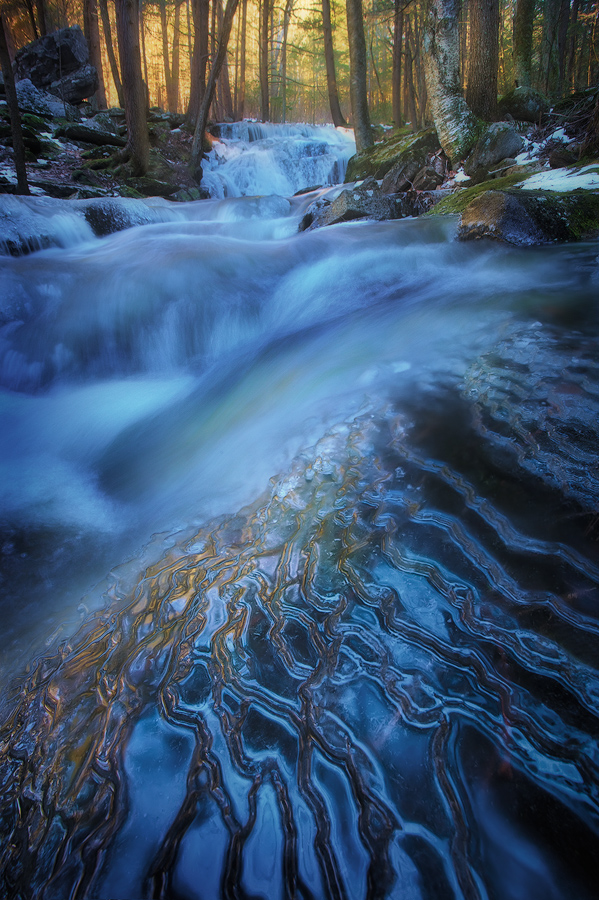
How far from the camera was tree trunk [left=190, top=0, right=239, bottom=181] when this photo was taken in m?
10.7

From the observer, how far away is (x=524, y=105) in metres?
8.08

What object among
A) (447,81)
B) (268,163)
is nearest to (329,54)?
(268,163)

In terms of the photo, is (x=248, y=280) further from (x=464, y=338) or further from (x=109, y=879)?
(x=109, y=879)

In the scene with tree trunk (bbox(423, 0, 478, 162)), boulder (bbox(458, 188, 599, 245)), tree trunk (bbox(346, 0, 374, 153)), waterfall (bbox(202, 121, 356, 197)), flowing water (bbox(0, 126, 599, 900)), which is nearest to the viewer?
flowing water (bbox(0, 126, 599, 900))

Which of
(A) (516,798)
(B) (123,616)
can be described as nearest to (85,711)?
(B) (123,616)

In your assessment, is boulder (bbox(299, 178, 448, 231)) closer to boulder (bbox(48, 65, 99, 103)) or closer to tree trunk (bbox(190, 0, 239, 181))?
tree trunk (bbox(190, 0, 239, 181))

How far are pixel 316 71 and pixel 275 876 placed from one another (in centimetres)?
4967

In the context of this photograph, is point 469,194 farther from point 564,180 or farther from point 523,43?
point 523,43

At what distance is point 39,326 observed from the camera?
4129 millimetres

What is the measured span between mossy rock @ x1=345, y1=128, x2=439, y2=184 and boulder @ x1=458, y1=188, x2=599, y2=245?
15.2 feet

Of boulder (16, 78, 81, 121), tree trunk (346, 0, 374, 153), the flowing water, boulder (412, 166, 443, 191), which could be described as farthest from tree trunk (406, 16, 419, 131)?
the flowing water

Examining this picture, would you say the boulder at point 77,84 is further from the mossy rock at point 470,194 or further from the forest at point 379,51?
the mossy rock at point 470,194

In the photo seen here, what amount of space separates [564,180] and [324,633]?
261 inches

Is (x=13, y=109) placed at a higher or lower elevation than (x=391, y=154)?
higher
